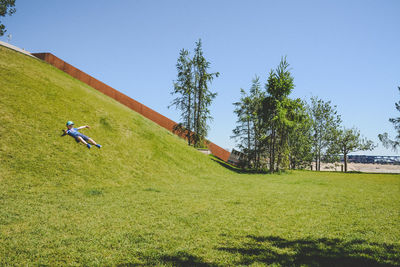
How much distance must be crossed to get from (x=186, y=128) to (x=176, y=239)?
2595cm

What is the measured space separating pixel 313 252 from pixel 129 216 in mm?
5152

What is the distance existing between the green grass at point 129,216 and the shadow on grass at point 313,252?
2cm

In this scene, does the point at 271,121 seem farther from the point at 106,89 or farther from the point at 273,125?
the point at 106,89

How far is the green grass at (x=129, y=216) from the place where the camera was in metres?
4.27

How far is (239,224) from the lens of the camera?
20.8ft

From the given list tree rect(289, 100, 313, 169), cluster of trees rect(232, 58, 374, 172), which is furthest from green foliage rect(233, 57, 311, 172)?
tree rect(289, 100, 313, 169)

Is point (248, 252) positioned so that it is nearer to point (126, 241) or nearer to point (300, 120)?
point (126, 241)

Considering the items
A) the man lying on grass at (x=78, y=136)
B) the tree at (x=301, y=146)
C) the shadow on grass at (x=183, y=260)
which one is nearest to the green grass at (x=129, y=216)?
the shadow on grass at (x=183, y=260)

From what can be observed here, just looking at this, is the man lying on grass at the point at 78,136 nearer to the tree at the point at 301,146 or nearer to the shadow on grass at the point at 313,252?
the shadow on grass at the point at 313,252

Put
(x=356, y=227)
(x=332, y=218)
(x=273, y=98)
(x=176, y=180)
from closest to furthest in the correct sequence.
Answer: (x=356, y=227) → (x=332, y=218) → (x=176, y=180) → (x=273, y=98)

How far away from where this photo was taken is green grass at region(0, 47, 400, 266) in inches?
168

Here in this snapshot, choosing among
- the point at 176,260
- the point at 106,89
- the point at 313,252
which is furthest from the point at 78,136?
the point at 106,89

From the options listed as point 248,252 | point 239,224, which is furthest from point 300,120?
point 248,252

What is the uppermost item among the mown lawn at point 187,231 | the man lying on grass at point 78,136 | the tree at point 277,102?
the tree at point 277,102
